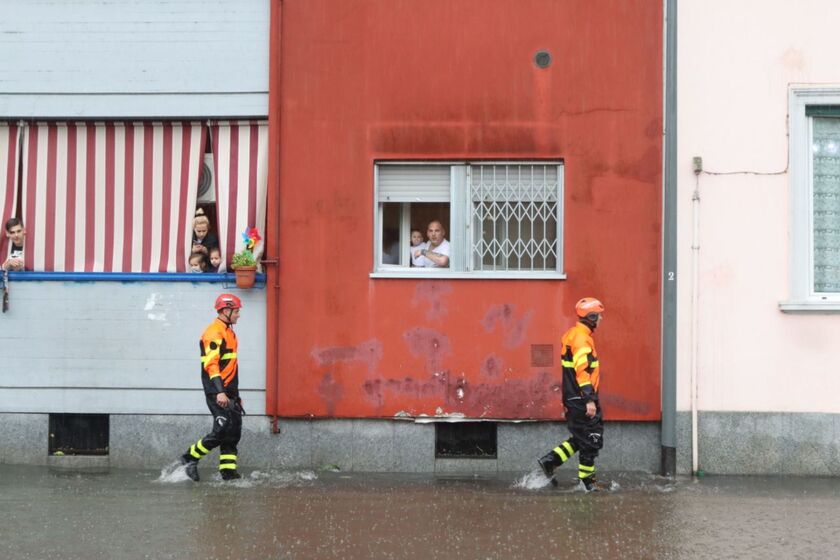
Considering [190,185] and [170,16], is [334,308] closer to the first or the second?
[190,185]

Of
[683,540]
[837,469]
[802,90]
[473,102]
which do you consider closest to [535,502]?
[683,540]

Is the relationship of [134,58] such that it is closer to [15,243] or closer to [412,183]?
[15,243]

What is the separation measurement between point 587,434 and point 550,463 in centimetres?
49

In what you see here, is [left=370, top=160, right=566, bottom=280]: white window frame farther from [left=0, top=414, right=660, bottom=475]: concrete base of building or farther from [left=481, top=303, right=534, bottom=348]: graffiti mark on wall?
[left=0, top=414, right=660, bottom=475]: concrete base of building

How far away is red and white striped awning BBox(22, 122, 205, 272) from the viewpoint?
37.1 feet

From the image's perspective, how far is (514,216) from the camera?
1096 centimetres

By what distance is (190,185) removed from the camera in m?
11.3

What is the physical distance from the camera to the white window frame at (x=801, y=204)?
1059cm

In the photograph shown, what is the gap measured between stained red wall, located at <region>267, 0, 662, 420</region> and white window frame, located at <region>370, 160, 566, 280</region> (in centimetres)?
9

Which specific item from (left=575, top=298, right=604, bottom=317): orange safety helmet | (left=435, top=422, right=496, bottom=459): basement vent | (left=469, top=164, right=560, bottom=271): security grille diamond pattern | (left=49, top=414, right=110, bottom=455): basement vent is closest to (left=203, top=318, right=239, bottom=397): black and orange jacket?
(left=49, top=414, right=110, bottom=455): basement vent

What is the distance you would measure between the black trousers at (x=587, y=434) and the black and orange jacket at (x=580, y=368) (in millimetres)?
102

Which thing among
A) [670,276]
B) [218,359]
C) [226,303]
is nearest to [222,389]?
[218,359]

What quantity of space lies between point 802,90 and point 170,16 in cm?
623

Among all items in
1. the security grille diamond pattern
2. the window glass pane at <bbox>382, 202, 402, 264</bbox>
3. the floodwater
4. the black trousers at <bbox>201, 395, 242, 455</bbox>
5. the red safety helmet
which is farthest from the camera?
the window glass pane at <bbox>382, 202, 402, 264</bbox>
